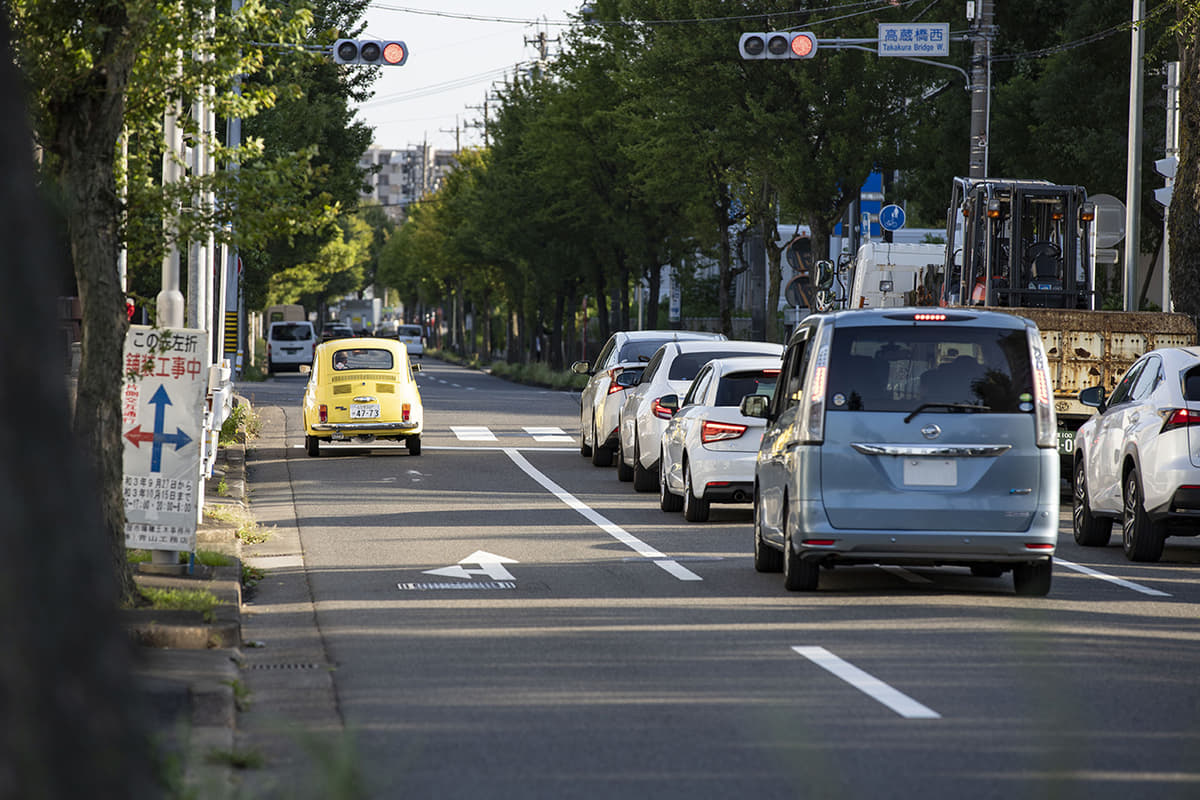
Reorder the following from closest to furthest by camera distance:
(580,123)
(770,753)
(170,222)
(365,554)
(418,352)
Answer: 1. (770,753)
2. (170,222)
3. (365,554)
4. (580,123)
5. (418,352)

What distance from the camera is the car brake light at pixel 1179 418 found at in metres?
14.0

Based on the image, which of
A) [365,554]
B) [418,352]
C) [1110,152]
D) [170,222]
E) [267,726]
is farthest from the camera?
[418,352]

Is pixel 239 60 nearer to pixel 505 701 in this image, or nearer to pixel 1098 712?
pixel 505 701

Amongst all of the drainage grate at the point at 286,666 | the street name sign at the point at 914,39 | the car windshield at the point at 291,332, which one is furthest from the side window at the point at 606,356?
the car windshield at the point at 291,332

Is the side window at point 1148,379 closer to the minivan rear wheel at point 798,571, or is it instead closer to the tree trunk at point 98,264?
the minivan rear wheel at point 798,571

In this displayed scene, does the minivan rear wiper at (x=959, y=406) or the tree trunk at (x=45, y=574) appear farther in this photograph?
the minivan rear wiper at (x=959, y=406)

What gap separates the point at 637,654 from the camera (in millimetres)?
9359

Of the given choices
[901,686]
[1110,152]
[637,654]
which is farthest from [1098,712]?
[1110,152]

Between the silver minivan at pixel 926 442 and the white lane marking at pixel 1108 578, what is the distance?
3.95ft

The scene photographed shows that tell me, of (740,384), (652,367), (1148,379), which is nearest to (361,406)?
(652,367)

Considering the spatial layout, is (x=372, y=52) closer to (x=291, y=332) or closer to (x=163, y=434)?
(x=163, y=434)

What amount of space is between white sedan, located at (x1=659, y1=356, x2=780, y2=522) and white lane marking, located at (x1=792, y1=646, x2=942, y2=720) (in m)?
7.27

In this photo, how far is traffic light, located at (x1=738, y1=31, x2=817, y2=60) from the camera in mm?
27844

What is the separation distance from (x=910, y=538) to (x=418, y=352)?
87318 mm
